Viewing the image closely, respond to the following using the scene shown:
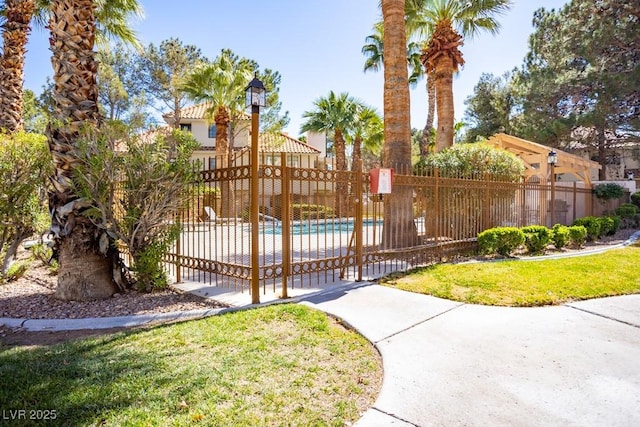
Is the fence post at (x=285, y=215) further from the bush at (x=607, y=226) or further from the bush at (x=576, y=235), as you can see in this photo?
the bush at (x=607, y=226)

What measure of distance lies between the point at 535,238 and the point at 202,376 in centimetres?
947

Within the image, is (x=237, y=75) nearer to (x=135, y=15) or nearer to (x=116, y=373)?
(x=135, y=15)

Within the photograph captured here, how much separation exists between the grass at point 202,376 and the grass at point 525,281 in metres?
2.63

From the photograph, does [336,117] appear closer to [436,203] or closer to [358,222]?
[436,203]

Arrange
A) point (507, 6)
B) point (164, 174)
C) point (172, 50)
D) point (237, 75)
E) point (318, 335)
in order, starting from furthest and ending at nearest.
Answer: point (172, 50) → point (237, 75) → point (507, 6) → point (164, 174) → point (318, 335)

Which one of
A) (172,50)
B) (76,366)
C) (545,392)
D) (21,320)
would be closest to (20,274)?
(21,320)

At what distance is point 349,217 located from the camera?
8750mm

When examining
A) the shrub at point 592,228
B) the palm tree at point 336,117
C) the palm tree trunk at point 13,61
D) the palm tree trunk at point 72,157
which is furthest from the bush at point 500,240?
the palm tree at point 336,117

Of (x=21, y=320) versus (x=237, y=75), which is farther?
(x=237, y=75)

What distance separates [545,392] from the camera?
330cm

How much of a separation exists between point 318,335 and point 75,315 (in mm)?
3508

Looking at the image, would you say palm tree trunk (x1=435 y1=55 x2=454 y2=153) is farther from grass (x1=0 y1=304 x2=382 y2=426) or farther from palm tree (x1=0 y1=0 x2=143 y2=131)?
grass (x1=0 y1=304 x2=382 y2=426)

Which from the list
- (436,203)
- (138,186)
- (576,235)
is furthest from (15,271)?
(576,235)

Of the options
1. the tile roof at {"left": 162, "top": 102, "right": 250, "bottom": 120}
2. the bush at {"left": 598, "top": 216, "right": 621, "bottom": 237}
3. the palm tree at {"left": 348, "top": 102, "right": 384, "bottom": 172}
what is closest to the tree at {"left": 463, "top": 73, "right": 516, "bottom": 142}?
the palm tree at {"left": 348, "top": 102, "right": 384, "bottom": 172}
